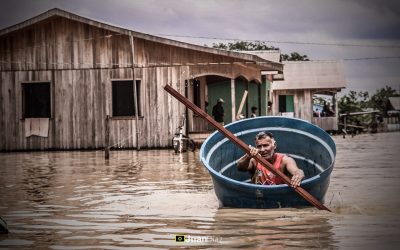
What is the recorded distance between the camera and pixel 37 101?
21.9 metres

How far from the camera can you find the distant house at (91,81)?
68.6 feet

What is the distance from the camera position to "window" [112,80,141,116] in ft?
69.9

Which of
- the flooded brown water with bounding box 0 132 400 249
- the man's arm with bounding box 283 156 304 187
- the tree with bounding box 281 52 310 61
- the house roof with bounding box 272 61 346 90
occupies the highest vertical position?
the tree with bounding box 281 52 310 61

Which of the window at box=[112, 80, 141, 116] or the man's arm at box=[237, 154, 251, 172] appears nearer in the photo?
the man's arm at box=[237, 154, 251, 172]

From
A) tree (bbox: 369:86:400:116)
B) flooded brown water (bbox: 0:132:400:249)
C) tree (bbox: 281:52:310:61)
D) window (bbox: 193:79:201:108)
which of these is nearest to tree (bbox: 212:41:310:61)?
tree (bbox: 281:52:310:61)

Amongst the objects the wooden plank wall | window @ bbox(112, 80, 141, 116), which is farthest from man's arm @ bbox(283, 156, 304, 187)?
window @ bbox(112, 80, 141, 116)

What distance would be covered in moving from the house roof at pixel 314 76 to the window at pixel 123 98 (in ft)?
54.1

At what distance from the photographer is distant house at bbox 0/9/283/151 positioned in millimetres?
20906

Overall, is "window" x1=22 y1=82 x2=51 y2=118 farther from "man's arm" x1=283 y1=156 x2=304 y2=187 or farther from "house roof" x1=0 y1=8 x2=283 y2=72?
"man's arm" x1=283 y1=156 x2=304 y2=187

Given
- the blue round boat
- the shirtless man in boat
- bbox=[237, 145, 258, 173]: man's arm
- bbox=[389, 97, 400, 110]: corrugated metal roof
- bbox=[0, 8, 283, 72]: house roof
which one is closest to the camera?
the shirtless man in boat

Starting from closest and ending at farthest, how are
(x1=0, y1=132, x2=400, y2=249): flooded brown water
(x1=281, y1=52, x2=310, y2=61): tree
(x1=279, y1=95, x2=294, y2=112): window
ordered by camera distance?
(x1=0, y1=132, x2=400, y2=249): flooded brown water < (x1=279, y1=95, x2=294, y2=112): window < (x1=281, y1=52, x2=310, y2=61): tree

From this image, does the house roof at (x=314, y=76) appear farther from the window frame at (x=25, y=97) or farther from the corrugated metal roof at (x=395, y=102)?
the window frame at (x=25, y=97)

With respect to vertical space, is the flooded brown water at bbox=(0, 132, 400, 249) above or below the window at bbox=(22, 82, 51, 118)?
below

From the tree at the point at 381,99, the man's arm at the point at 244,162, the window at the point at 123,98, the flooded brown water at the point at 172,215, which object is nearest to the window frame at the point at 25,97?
Result: the window at the point at 123,98
